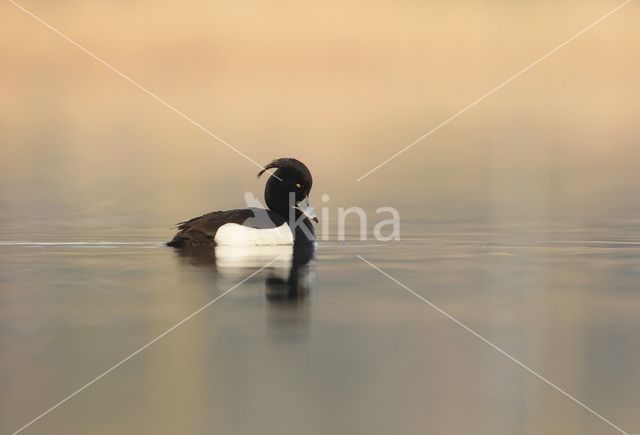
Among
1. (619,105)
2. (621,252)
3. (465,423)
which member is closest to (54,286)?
(465,423)

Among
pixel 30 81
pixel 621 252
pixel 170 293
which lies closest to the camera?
pixel 170 293

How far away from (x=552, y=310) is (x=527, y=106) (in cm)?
3382

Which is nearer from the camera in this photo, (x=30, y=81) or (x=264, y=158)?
(x=264, y=158)

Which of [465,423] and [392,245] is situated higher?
[392,245]

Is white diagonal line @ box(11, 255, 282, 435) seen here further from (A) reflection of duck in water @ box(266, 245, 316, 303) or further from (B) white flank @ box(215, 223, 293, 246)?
(B) white flank @ box(215, 223, 293, 246)

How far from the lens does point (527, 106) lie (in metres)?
41.9

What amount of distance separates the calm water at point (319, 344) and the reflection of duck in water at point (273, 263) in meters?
0.04

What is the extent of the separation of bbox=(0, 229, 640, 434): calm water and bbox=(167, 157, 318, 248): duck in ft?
2.86

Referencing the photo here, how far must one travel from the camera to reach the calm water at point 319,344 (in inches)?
233

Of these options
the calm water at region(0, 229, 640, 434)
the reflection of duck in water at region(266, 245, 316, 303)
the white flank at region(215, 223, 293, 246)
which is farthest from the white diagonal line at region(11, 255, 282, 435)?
the white flank at region(215, 223, 293, 246)

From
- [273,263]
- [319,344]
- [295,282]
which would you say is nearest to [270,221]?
[273,263]

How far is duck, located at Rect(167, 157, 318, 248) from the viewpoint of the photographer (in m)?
12.7

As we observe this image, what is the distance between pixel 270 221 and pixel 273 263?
69.3 inches

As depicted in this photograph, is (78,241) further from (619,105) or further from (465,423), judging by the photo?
(619,105)
